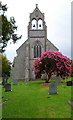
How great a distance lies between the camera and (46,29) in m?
38.4

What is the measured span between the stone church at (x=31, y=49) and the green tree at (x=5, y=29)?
24457mm

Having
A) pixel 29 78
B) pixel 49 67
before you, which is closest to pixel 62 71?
pixel 49 67

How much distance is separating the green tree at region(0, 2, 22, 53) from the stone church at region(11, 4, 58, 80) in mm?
24457

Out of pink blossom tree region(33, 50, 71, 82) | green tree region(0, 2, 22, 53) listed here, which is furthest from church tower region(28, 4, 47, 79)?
green tree region(0, 2, 22, 53)

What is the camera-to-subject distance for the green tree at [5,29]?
10.3 metres

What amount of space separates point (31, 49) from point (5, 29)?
88.3 feet

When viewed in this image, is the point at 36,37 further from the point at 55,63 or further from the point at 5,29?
the point at 5,29

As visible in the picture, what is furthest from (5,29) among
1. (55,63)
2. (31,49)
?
(31,49)

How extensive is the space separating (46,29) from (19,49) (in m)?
8.47

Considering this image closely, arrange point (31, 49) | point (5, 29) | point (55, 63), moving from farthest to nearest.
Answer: point (31, 49)
point (55, 63)
point (5, 29)

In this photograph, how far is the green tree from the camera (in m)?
10.3

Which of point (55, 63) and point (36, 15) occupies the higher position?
point (36, 15)

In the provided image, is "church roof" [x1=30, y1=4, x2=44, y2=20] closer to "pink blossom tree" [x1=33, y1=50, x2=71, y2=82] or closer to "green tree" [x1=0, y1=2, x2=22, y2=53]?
"pink blossom tree" [x1=33, y1=50, x2=71, y2=82]

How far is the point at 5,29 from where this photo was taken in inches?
409
